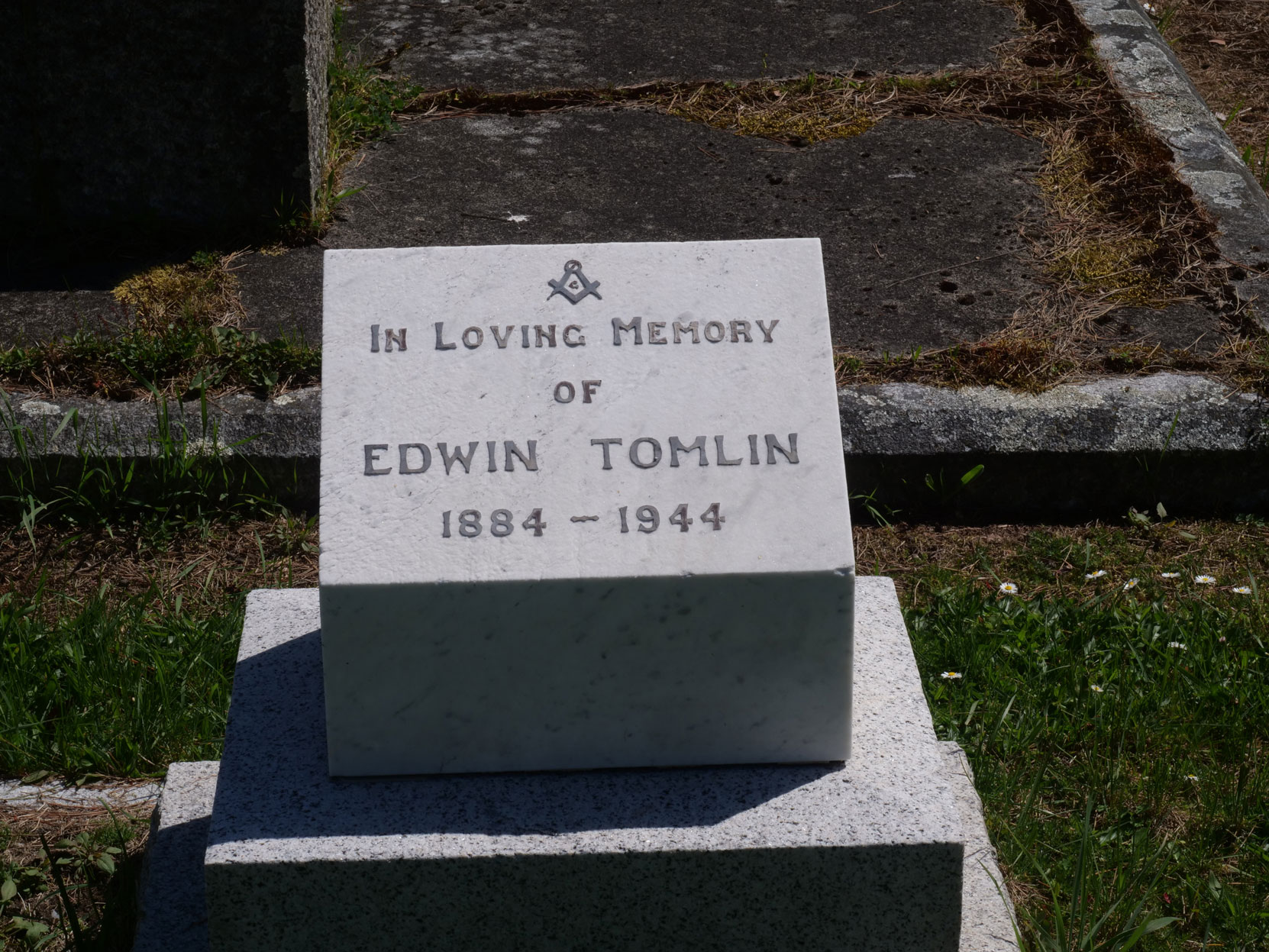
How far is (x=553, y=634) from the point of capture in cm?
182

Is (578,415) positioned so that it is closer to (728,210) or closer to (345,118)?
(728,210)

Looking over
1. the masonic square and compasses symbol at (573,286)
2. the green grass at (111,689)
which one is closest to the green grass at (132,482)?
the green grass at (111,689)

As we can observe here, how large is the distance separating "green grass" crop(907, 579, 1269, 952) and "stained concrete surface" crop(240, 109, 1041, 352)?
910mm

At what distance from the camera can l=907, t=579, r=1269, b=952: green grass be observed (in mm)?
2162

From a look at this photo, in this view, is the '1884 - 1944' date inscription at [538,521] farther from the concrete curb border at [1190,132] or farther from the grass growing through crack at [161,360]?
the concrete curb border at [1190,132]

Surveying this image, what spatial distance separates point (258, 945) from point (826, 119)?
136 inches

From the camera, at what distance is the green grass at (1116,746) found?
216 cm

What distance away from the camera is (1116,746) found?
2.56 m

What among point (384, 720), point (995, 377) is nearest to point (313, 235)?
point (995, 377)

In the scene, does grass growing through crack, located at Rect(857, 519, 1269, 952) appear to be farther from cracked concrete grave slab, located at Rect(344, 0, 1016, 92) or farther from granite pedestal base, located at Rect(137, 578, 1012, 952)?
cracked concrete grave slab, located at Rect(344, 0, 1016, 92)

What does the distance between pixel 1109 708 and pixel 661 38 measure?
10.9ft

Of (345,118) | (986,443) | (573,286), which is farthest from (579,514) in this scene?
(345,118)

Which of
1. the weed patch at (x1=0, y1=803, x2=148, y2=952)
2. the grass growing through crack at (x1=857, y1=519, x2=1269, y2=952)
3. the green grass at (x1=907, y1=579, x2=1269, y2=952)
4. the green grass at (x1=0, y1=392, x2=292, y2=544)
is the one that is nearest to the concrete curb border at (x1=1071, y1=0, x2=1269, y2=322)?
the grass growing through crack at (x1=857, y1=519, x2=1269, y2=952)

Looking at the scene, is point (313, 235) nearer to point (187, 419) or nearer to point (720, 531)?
point (187, 419)
